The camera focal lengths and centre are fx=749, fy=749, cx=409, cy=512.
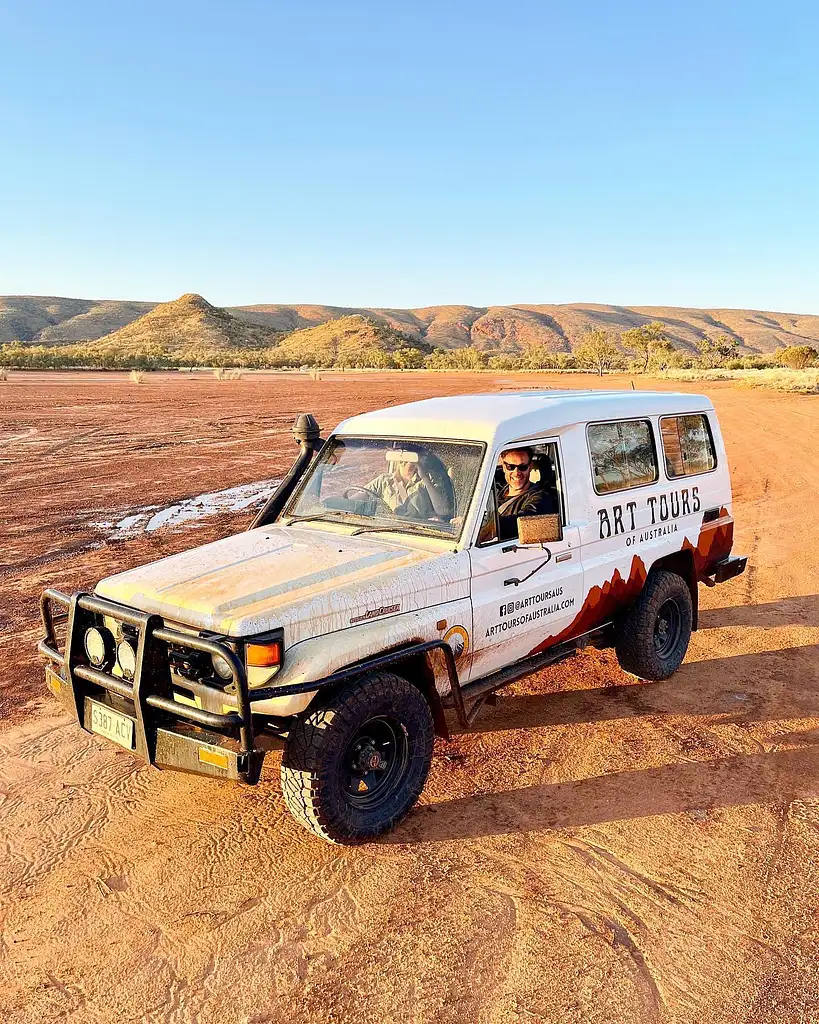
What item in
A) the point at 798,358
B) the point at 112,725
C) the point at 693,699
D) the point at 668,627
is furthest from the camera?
the point at 798,358

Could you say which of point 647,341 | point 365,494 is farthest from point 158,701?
point 647,341

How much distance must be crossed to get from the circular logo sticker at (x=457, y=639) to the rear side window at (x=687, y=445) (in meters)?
2.60

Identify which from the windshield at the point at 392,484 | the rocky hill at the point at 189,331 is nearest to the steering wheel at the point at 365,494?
the windshield at the point at 392,484

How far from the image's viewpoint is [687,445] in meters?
6.19

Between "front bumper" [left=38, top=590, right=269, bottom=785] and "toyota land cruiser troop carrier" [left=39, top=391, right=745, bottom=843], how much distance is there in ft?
0.04

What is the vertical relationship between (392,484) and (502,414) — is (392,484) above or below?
below

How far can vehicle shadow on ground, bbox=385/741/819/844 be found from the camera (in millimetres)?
4059

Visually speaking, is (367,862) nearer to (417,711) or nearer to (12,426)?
(417,711)

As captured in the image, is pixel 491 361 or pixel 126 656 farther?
pixel 491 361

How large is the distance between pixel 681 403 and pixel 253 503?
318 inches

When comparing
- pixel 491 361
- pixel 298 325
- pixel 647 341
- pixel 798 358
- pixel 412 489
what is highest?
pixel 298 325

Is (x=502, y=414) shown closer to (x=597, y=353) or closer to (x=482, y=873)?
(x=482, y=873)

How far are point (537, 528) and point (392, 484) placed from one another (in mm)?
1096

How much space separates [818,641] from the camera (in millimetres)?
6609
